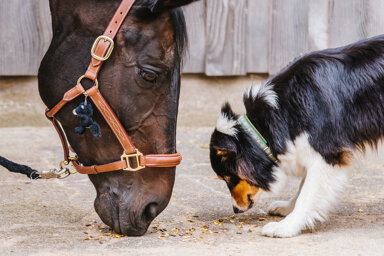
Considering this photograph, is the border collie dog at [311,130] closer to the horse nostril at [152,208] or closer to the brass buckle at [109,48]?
the horse nostril at [152,208]

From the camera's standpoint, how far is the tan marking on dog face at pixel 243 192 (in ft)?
10.5

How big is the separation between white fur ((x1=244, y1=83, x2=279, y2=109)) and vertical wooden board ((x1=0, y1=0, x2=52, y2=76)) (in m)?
2.87

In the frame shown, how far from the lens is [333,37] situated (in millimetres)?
5660

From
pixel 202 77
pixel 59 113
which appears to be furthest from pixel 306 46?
pixel 59 113

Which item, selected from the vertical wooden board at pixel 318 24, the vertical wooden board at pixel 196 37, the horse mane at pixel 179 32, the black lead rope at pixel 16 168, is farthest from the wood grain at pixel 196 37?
the horse mane at pixel 179 32

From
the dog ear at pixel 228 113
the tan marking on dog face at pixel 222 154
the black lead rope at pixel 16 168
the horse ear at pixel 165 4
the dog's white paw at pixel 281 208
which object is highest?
the horse ear at pixel 165 4

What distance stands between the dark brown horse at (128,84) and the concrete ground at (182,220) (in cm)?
24

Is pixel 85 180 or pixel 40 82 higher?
pixel 40 82

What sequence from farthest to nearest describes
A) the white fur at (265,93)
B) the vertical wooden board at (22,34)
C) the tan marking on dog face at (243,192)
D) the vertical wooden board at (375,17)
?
the vertical wooden board at (375,17) < the vertical wooden board at (22,34) < the tan marking on dog face at (243,192) < the white fur at (265,93)

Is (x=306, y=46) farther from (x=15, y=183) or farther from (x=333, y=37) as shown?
(x=15, y=183)

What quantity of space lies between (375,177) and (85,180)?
6.97 ft

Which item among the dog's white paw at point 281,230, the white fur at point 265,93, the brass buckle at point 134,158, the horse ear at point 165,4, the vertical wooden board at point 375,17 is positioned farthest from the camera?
the vertical wooden board at point 375,17

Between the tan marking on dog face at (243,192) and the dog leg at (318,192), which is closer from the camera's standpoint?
the dog leg at (318,192)

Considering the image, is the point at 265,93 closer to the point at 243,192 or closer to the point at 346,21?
the point at 243,192
